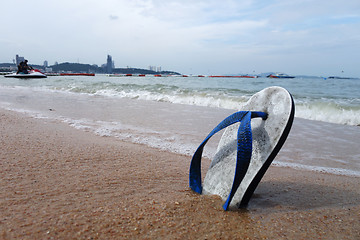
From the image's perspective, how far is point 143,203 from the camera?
155cm

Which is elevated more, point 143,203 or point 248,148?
point 248,148

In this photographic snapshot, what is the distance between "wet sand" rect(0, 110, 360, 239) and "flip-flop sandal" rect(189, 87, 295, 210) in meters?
0.13

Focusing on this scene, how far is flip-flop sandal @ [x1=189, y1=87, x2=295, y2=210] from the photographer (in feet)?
4.68

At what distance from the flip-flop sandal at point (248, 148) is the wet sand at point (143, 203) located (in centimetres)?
13

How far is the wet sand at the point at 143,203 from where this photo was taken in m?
1.25

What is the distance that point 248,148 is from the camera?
138 cm

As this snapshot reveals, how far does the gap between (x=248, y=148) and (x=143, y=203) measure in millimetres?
771

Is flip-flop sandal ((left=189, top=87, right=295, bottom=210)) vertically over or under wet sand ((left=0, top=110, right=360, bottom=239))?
over

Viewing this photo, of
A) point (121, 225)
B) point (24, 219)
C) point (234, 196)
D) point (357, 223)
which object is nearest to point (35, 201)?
point (24, 219)

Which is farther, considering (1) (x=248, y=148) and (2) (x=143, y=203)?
(2) (x=143, y=203)

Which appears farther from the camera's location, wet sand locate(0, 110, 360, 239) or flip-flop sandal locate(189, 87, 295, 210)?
flip-flop sandal locate(189, 87, 295, 210)

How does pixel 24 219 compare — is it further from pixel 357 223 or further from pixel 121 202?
pixel 357 223

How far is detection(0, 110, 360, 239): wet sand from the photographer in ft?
4.12

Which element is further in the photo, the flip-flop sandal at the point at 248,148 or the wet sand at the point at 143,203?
the flip-flop sandal at the point at 248,148
